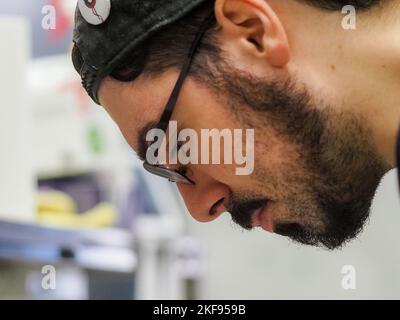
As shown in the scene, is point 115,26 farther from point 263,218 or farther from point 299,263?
point 299,263

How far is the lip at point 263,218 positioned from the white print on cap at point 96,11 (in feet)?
0.85

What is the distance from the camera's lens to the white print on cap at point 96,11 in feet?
2.59

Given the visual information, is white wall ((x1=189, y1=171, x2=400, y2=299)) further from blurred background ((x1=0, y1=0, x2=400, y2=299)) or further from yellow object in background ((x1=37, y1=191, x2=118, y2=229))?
yellow object in background ((x1=37, y1=191, x2=118, y2=229))

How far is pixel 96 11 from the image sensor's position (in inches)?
31.4

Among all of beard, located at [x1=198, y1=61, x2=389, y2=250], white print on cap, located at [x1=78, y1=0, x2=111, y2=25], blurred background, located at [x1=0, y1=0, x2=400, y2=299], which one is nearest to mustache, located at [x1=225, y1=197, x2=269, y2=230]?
beard, located at [x1=198, y1=61, x2=389, y2=250]

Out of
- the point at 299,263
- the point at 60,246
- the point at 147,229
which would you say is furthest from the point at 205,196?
the point at 299,263

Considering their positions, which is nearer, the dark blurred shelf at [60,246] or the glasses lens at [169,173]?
the glasses lens at [169,173]

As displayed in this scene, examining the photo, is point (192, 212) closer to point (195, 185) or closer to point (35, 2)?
point (195, 185)

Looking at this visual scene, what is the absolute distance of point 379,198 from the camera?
2369 mm

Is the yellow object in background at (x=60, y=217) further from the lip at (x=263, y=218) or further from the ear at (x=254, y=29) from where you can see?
the ear at (x=254, y=29)

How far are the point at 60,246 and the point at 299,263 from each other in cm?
123

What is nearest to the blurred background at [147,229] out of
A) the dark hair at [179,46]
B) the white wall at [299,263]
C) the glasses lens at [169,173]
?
the white wall at [299,263]

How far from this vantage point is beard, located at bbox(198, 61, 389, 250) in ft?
2.61
